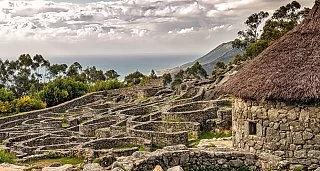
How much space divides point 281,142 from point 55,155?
936 centimetres

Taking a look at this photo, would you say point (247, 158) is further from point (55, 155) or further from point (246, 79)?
point (55, 155)

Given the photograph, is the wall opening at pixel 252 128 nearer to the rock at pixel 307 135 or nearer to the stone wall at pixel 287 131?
the stone wall at pixel 287 131

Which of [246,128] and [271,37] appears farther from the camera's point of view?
[271,37]

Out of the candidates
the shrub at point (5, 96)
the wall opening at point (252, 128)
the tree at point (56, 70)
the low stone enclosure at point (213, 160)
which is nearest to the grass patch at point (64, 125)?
the shrub at point (5, 96)

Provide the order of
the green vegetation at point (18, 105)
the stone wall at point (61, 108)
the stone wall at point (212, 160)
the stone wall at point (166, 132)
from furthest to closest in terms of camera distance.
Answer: the green vegetation at point (18, 105) → the stone wall at point (61, 108) → the stone wall at point (166, 132) → the stone wall at point (212, 160)

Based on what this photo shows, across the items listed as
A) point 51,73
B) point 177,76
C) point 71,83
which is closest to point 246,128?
point 71,83

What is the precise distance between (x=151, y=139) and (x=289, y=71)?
9.23 metres

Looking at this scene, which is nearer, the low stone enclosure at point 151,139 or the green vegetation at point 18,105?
the low stone enclosure at point 151,139

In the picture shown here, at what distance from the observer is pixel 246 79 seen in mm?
16031

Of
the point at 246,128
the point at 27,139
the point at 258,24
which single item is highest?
the point at 258,24

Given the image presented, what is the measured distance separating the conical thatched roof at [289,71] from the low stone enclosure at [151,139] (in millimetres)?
927

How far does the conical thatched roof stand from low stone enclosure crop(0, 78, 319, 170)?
36.5 inches

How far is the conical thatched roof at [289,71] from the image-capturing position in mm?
14234

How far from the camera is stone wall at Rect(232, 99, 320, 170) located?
1408 cm
